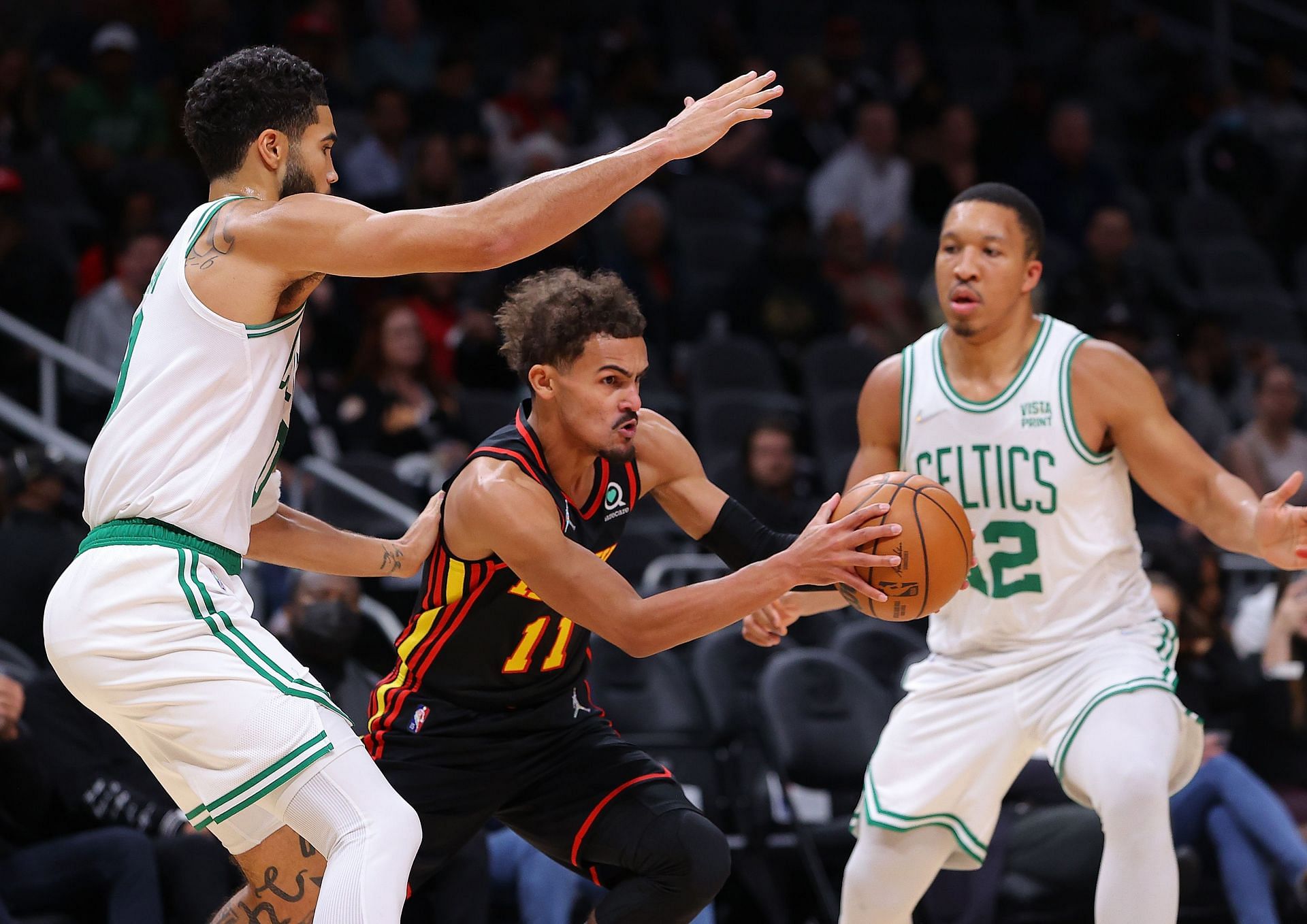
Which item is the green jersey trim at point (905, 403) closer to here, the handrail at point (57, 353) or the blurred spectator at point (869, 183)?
the handrail at point (57, 353)

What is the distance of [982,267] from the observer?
484 cm

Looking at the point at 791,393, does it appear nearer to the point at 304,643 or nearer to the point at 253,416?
the point at 304,643

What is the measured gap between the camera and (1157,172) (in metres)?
13.6

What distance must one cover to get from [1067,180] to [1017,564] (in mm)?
8499

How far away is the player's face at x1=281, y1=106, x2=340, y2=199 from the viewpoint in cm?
372

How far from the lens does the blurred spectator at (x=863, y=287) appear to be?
35.9 ft

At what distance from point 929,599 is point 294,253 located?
67.0 inches

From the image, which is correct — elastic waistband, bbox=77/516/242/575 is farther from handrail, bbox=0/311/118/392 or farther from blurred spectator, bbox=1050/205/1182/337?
blurred spectator, bbox=1050/205/1182/337

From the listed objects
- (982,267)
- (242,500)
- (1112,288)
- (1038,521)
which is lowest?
(242,500)

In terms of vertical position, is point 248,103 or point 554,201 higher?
point 248,103

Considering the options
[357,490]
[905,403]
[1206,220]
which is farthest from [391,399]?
[1206,220]

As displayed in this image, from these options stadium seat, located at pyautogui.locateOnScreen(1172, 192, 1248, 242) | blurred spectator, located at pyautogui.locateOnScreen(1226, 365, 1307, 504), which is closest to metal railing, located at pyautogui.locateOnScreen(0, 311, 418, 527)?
blurred spectator, located at pyautogui.locateOnScreen(1226, 365, 1307, 504)

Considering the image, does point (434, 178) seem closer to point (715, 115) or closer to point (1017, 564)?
point (1017, 564)

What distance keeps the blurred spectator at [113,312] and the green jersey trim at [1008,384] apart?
5.02m
